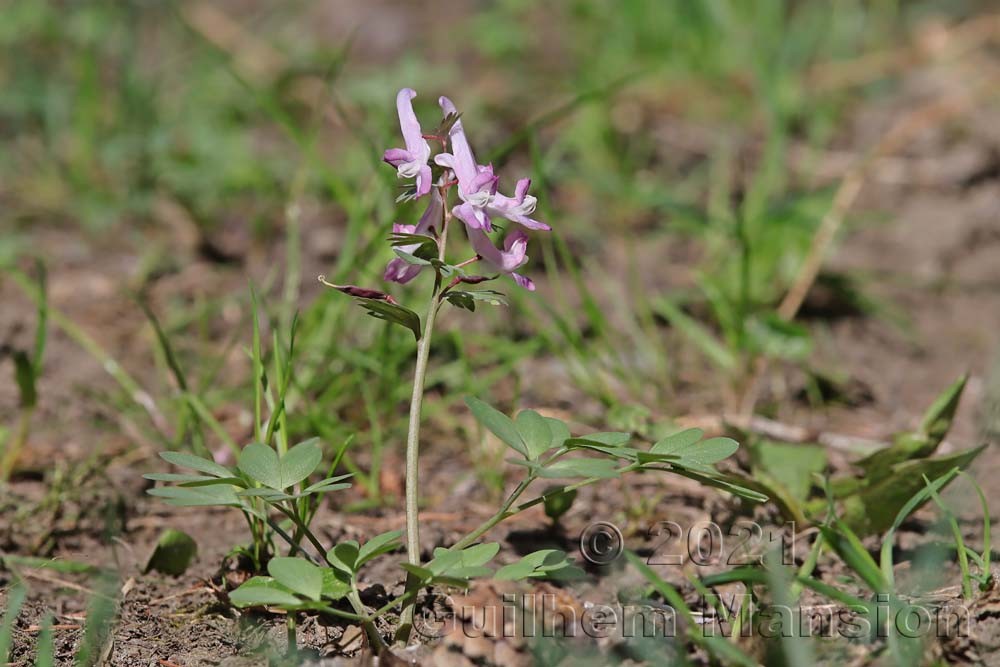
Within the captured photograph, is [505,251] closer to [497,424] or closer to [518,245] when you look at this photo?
[518,245]

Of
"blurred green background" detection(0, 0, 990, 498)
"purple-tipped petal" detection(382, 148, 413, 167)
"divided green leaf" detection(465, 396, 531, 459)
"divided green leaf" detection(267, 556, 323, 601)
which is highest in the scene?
"blurred green background" detection(0, 0, 990, 498)

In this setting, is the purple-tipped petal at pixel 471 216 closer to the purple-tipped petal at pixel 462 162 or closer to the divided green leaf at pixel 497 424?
the purple-tipped petal at pixel 462 162

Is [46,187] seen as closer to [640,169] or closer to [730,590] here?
[640,169]

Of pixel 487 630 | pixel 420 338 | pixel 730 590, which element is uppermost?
pixel 420 338

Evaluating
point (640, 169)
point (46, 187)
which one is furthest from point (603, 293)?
point (46, 187)

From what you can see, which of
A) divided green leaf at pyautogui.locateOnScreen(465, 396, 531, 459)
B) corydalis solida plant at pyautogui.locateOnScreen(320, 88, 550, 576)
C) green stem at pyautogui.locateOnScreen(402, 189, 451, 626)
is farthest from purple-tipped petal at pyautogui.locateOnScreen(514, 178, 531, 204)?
divided green leaf at pyautogui.locateOnScreen(465, 396, 531, 459)

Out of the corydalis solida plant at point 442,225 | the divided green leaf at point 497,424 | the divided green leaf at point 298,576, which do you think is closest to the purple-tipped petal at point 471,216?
the corydalis solida plant at point 442,225

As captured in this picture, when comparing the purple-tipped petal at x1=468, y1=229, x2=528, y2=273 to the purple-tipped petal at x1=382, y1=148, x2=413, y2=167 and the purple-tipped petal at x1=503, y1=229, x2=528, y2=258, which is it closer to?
the purple-tipped petal at x1=503, y1=229, x2=528, y2=258

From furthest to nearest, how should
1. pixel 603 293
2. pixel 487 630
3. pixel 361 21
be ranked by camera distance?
pixel 361 21, pixel 603 293, pixel 487 630
